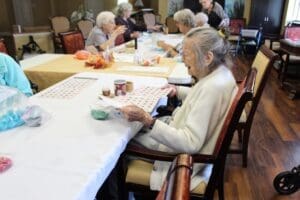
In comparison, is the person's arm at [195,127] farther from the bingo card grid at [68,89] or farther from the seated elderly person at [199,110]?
the bingo card grid at [68,89]

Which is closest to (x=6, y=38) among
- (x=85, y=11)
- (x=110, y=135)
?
(x=85, y=11)

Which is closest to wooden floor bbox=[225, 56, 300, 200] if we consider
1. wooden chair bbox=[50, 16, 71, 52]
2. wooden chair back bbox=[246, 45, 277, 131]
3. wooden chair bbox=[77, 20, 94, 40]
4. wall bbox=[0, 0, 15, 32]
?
wooden chair back bbox=[246, 45, 277, 131]

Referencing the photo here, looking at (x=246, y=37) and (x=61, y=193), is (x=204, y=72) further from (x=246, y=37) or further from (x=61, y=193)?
(x=246, y=37)

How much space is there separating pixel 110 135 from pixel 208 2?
4.22 metres

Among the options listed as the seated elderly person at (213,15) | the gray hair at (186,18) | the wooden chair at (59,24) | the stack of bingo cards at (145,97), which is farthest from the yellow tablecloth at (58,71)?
the wooden chair at (59,24)

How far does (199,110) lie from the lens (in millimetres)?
1233

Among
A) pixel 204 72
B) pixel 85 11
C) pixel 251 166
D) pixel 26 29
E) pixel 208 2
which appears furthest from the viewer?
pixel 85 11

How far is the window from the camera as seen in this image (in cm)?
648

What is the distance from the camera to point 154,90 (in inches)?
71.6

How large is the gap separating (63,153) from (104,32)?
105 inches

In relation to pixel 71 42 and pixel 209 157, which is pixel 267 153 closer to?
pixel 209 157

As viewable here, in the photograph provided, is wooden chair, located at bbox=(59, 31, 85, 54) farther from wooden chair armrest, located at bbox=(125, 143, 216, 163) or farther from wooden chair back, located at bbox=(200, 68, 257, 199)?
wooden chair back, located at bbox=(200, 68, 257, 199)

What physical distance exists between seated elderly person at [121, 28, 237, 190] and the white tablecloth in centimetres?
16

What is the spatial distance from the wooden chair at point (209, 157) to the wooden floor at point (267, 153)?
0.80 m
